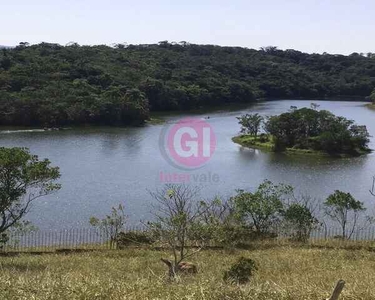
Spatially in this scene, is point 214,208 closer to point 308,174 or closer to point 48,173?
point 48,173

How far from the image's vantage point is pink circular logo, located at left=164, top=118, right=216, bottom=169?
109ft

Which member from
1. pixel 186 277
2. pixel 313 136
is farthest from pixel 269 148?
pixel 186 277

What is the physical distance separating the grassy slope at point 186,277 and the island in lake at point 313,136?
81.2 feet

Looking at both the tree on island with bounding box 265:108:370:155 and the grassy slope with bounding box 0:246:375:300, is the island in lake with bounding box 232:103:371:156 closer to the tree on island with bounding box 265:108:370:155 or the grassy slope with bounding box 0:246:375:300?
the tree on island with bounding box 265:108:370:155

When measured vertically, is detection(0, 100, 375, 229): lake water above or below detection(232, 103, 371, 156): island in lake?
below

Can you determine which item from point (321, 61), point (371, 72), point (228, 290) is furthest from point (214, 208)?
point (321, 61)

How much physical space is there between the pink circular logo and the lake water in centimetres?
82

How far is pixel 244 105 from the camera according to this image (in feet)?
238

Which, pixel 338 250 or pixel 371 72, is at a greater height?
pixel 371 72

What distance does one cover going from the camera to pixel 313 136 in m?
39.8

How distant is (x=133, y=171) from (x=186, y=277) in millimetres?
21036

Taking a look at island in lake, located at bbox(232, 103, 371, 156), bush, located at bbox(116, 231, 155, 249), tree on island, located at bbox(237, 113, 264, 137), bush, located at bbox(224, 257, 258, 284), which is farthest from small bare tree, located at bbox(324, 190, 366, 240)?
tree on island, located at bbox(237, 113, 264, 137)

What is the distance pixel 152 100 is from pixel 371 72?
192ft

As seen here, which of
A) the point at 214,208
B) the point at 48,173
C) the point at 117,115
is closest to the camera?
the point at 48,173
